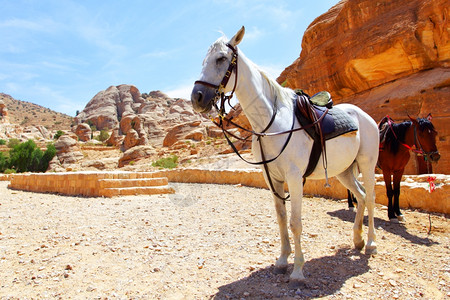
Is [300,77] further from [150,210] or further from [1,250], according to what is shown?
[1,250]

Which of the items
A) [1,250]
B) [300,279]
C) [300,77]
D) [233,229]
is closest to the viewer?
[300,279]

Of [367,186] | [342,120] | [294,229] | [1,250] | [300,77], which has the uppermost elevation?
[300,77]

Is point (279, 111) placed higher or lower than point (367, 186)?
higher

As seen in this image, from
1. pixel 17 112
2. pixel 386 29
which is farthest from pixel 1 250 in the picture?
pixel 17 112

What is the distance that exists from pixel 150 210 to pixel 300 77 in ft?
58.8

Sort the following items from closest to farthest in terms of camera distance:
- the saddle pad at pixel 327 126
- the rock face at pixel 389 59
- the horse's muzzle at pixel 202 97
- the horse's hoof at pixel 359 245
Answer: the horse's muzzle at pixel 202 97
the saddle pad at pixel 327 126
the horse's hoof at pixel 359 245
the rock face at pixel 389 59

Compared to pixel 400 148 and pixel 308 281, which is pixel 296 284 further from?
pixel 400 148

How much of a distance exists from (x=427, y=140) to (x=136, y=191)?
890cm

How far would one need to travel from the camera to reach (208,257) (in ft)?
12.4

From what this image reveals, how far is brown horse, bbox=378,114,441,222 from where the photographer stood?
5.49 metres

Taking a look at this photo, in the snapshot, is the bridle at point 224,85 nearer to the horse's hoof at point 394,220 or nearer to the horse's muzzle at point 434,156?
the horse's hoof at point 394,220

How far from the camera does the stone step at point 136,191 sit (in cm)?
988

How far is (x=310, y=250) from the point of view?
3.98 metres

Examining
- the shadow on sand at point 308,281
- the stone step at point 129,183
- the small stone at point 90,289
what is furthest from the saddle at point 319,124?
the stone step at point 129,183
